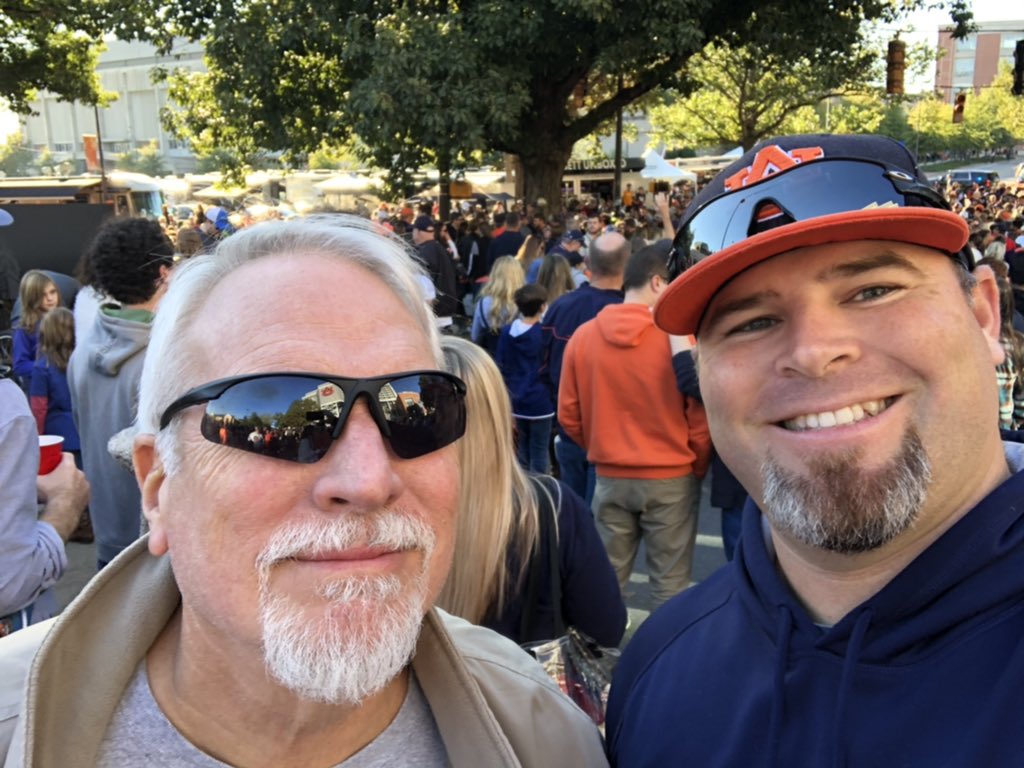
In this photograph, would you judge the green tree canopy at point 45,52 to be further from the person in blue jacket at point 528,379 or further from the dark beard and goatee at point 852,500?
the dark beard and goatee at point 852,500

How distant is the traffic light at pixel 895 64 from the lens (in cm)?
1717

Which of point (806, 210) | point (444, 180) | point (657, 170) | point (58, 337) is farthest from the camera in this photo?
point (657, 170)

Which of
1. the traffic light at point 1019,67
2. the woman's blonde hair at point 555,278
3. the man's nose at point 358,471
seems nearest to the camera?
the man's nose at point 358,471

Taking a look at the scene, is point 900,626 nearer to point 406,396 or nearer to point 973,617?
point 973,617

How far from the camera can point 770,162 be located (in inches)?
57.8

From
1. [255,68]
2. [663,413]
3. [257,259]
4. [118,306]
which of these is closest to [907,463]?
[257,259]

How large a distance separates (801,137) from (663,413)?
9.14ft

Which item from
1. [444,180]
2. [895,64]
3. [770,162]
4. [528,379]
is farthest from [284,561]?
[895,64]

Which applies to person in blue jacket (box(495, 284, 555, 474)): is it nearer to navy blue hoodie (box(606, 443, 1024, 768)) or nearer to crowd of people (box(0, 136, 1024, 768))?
crowd of people (box(0, 136, 1024, 768))

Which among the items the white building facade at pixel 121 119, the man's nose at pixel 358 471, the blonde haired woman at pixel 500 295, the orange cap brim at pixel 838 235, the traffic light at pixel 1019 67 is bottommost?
the blonde haired woman at pixel 500 295

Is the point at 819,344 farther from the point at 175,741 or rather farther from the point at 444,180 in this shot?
the point at 444,180

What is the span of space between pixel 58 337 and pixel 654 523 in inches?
141

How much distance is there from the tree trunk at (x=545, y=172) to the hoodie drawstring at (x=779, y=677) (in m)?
16.5

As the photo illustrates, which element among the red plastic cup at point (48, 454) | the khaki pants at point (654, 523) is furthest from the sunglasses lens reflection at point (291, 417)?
the khaki pants at point (654, 523)
